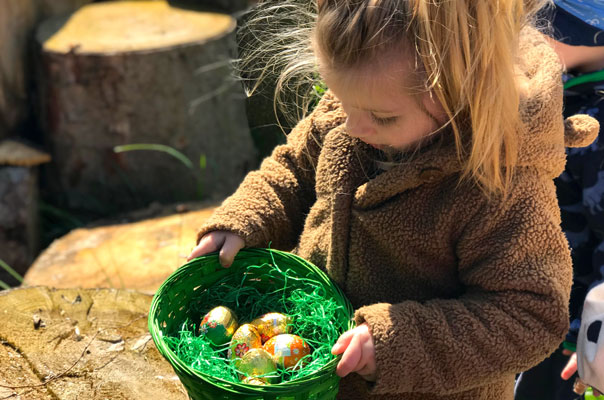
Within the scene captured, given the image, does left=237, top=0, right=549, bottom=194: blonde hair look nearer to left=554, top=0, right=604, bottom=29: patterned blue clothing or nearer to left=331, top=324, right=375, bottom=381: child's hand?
left=331, top=324, right=375, bottom=381: child's hand

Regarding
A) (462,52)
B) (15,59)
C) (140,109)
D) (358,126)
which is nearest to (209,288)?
(358,126)

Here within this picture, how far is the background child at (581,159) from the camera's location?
1.78 metres

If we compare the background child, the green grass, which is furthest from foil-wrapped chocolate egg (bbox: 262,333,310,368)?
the green grass

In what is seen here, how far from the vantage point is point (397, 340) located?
1.31 m

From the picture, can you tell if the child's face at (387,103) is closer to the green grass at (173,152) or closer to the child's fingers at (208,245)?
the child's fingers at (208,245)

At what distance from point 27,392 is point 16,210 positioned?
7.31 ft

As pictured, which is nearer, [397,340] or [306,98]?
[397,340]

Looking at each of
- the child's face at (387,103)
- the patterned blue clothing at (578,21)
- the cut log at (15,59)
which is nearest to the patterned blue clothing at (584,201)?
the patterned blue clothing at (578,21)

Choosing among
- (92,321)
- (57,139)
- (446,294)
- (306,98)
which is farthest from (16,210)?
(446,294)

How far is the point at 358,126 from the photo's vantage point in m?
1.33

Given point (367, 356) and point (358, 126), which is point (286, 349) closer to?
point (367, 356)

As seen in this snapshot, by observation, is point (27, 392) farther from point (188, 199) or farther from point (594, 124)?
point (188, 199)

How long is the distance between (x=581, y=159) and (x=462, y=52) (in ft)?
2.41

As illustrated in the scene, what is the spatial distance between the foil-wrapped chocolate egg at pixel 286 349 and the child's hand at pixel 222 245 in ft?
0.69
